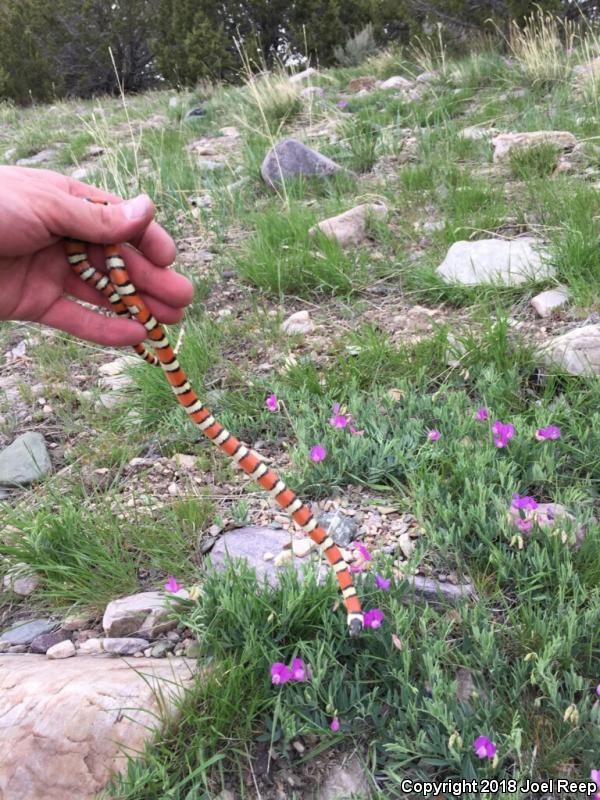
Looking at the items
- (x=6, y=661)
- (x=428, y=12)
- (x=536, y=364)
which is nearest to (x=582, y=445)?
(x=536, y=364)

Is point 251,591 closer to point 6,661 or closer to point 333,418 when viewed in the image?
point 6,661

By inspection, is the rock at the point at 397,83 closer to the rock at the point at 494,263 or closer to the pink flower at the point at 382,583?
the rock at the point at 494,263

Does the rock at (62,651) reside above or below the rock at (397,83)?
below

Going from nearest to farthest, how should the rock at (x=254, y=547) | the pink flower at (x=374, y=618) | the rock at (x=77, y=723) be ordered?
the rock at (x=77, y=723)
the pink flower at (x=374, y=618)
the rock at (x=254, y=547)

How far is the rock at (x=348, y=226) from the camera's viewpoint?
400cm

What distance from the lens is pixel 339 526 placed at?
2.22 meters

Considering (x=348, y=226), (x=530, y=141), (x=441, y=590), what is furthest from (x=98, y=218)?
(x=530, y=141)

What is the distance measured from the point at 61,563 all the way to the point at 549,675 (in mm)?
1512

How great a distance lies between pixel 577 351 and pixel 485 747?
5.51ft

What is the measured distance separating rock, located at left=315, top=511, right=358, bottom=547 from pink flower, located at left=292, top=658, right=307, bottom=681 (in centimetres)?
57

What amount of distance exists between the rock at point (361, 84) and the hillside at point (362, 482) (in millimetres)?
4237

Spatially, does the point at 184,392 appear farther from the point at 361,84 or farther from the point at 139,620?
the point at 361,84

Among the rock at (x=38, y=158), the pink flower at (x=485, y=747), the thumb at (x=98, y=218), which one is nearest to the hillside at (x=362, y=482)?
the pink flower at (x=485, y=747)

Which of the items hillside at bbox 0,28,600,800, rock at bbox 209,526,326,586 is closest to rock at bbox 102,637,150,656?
hillside at bbox 0,28,600,800
